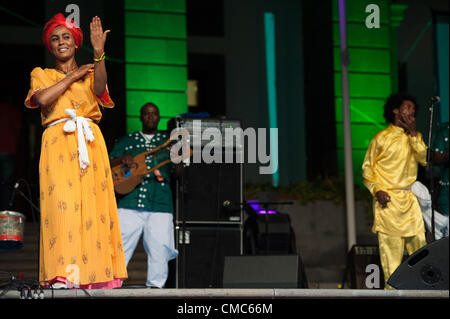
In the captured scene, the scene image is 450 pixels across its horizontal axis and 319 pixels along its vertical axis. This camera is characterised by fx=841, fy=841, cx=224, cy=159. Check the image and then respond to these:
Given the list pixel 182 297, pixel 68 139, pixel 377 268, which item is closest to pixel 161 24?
pixel 377 268

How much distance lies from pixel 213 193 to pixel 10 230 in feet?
6.67

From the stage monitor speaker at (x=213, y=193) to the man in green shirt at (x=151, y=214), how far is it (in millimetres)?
299

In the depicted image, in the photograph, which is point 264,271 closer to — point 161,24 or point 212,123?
point 212,123

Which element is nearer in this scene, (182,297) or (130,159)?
(182,297)

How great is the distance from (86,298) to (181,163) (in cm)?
319

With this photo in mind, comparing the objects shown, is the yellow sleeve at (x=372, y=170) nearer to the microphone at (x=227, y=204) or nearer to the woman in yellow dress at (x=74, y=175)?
the microphone at (x=227, y=204)

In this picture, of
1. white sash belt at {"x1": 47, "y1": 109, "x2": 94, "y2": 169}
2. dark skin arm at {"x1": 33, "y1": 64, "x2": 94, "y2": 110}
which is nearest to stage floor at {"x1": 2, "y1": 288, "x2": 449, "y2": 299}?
white sash belt at {"x1": 47, "y1": 109, "x2": 94, "y2": 169}

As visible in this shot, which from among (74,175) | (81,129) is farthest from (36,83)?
(74,175)

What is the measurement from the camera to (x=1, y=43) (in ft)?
33.8

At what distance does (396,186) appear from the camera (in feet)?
20.6

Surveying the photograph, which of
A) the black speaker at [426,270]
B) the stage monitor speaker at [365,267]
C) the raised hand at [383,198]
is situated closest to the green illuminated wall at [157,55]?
the stage monitor speaker at [365,267]

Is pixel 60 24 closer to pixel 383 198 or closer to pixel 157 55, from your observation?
pixel 383 198

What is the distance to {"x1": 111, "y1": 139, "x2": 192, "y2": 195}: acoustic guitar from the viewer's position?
6629 millimetres

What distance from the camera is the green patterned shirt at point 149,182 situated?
658 centimetres
